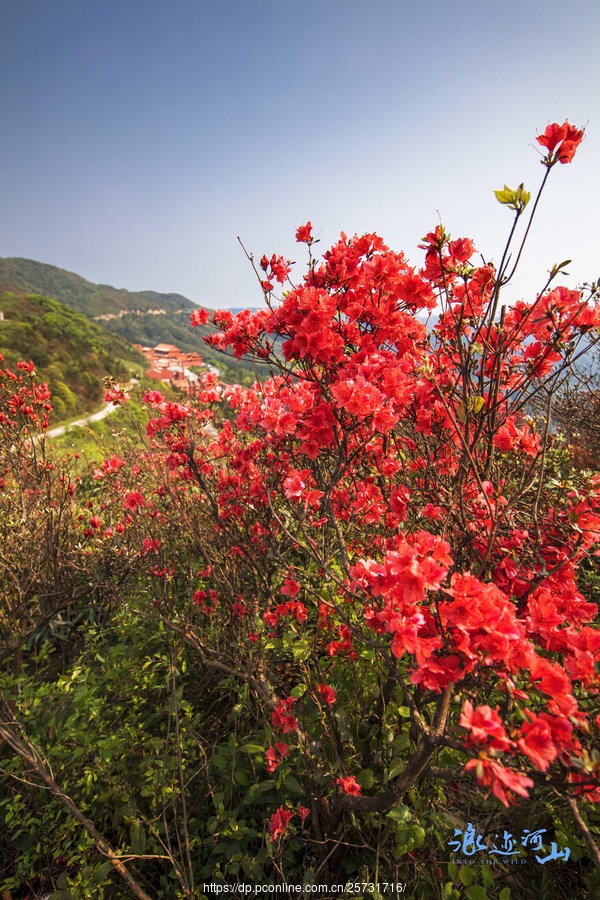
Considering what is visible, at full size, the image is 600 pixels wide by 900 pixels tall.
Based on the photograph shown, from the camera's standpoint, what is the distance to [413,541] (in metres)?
1.57

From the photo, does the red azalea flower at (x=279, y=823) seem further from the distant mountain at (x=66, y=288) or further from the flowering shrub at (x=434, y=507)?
the distant mountain at (x=66, y=288)

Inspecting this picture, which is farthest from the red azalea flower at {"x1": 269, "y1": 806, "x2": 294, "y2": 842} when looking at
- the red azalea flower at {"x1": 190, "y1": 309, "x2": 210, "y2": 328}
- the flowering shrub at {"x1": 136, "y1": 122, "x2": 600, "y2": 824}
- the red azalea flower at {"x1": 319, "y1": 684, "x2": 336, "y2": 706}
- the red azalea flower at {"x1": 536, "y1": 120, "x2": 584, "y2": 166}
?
the red azalea flower at {"x1": 536, "y1": 120, "x2": 584, "y2": 166}

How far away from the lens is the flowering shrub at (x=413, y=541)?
1.12 metres

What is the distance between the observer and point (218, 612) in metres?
2.93

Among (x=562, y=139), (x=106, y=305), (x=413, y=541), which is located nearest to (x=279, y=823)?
(x=413, y=541)

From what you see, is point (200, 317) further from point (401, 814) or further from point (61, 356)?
point (61, 356)

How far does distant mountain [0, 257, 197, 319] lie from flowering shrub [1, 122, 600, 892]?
5652 inches

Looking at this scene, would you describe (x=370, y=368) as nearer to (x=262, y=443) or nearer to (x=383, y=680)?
(x=262, y=443)

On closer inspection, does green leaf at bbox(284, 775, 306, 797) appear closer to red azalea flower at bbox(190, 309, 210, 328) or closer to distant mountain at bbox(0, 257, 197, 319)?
red azalea flower at bbox(190, 309, 210, 328)

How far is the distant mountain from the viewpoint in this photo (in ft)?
429

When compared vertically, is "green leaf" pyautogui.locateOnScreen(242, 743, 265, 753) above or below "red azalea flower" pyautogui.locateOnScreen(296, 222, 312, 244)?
below

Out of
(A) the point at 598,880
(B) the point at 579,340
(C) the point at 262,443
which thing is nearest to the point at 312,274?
(C) the point at 262,443

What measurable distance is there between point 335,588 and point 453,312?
191 centimetres

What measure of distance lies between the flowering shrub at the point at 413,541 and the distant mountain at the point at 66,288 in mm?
143554
